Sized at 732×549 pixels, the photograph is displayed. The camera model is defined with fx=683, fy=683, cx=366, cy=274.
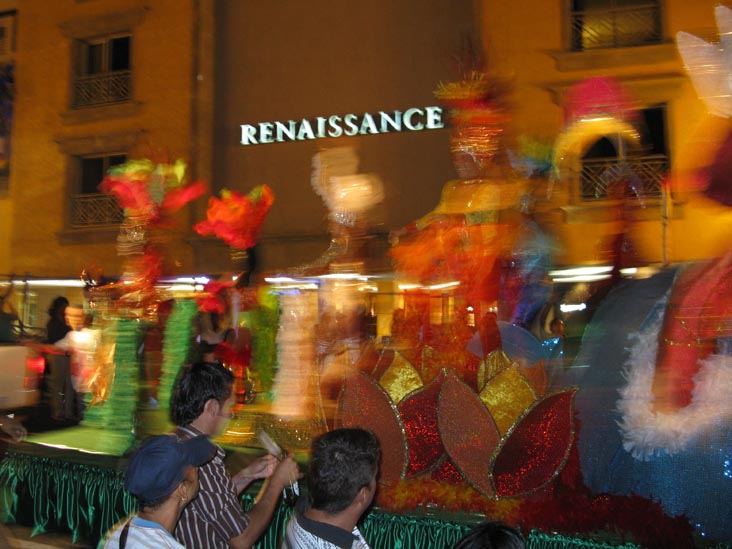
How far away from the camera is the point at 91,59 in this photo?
14.6 meters

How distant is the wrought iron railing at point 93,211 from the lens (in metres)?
13.8

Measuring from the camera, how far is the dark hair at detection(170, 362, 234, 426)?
2.44 metres

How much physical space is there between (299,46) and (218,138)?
2.39 m

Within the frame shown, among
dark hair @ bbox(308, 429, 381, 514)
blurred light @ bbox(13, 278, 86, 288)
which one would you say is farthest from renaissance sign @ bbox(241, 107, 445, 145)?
dark hair @ bbox(308, 429, 381, 514)

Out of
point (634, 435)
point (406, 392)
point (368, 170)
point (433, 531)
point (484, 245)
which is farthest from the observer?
point (368, 170)

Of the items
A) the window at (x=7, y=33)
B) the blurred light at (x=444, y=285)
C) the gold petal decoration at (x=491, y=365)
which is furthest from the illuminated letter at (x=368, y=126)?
the gold petal decoration at (x=491, y=365)

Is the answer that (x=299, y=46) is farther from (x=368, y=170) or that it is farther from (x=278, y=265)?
(x=278, y=265)

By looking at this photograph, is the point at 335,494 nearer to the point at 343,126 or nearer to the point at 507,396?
the point at 507,396

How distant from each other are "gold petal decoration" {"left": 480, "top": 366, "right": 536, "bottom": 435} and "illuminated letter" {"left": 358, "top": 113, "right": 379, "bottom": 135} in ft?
32.4

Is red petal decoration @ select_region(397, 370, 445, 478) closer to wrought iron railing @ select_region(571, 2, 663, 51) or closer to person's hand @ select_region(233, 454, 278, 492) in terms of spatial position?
person's hand @ select_region(233, 454, 278, 492)

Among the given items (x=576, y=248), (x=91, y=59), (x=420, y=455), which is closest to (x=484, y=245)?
(x=420, y=455)

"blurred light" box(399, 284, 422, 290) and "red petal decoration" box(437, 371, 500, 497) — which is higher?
"blurred light" box(399, 284, 422, 290)

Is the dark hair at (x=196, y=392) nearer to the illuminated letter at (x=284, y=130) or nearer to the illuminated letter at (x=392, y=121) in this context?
the illuminated letter at (x=392, y=121)

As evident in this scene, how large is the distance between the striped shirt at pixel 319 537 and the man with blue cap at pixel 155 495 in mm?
315
